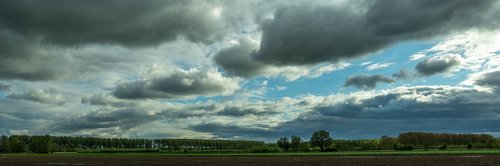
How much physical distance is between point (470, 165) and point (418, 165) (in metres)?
6.19

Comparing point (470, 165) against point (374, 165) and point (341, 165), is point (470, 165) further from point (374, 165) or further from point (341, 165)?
point (341, 165)

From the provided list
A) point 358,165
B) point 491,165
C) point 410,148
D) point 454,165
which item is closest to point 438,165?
point 454,165

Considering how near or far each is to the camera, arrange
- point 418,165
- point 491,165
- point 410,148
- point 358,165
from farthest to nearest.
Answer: point 410,148 < point 358,165 < point 418,165 < point 491,165

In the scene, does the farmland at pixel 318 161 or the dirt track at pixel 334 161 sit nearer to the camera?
the dirt track at pixel 334 161

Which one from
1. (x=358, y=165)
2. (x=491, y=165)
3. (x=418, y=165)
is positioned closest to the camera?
(x=491, y=165)

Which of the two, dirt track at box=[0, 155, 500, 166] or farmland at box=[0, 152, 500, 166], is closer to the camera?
dirt track at box=[0, 155, 500, 166]

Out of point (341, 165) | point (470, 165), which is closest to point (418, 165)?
point (470, 165)

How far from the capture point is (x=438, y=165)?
192ft

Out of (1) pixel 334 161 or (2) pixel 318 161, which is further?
(2) pixel 318 161

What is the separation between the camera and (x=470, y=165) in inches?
2263

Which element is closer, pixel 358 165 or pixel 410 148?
pixel 358 165

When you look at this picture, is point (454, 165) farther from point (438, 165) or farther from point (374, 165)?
point (374, 165)

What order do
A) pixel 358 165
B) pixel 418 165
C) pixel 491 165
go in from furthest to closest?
pixel 358 165 < pixel 418 165 < pixel 491 165

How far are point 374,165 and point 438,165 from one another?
324 inches
